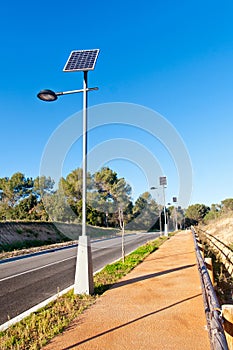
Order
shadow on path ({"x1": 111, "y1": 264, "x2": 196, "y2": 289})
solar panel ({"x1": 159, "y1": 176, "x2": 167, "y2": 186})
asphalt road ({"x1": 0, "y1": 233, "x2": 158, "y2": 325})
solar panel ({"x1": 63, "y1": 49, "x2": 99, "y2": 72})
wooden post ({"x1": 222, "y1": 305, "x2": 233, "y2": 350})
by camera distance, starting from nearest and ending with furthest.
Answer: wooden post ({"x1": 222, "y1": 305, "x2": 233, "y2": 350})
asphalt road ({"x1": 0, "y1": 233, "x2": 158, "y2": 325})
shadow on path ({"x1": 111, "y1": 264, "x2": 196, "y2": 289})
solar panel ({"x1": 63, "y1": 49, "x2": 99, "y2": 72})
solar panel ({"x1": 159, "y1": 176, "x2": 167, "y2": 186})

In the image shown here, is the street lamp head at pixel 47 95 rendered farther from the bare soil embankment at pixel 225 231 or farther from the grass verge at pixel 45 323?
the bare soil embankment at pixel 225 231

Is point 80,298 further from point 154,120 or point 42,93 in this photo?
point 154,120

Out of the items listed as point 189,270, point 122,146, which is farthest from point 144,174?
point 189,270

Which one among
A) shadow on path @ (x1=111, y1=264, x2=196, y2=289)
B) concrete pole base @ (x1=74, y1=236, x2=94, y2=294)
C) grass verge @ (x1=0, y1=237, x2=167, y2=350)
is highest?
concrete pole base @ (x1=74, y1=236, x2=94, y2=294)

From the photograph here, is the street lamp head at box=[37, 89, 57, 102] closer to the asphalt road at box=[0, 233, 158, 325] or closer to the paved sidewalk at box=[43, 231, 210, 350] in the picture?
the asphalt road at box=[0, 233, 158, 325]

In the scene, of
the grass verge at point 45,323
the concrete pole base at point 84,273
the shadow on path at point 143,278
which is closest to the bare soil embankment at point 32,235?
the shadow on path at point 143,278

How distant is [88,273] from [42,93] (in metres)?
3.83

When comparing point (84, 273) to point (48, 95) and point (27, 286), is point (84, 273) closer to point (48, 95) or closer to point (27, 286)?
point (27, 286)

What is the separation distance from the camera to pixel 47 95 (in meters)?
6.05

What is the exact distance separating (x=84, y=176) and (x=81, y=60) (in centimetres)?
304

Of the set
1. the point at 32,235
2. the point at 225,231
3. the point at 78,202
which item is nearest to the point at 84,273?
the point at 225,231

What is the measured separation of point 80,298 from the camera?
5371 mm

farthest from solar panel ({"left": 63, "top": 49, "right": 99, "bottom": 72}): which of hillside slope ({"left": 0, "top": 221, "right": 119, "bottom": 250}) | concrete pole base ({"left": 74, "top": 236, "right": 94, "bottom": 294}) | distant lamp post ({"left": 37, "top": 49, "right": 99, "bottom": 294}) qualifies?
hillside slope ({"left": 0, "top": 221, "right": 119, "bottom": 250})

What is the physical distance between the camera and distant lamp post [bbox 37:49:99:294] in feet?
18.3
